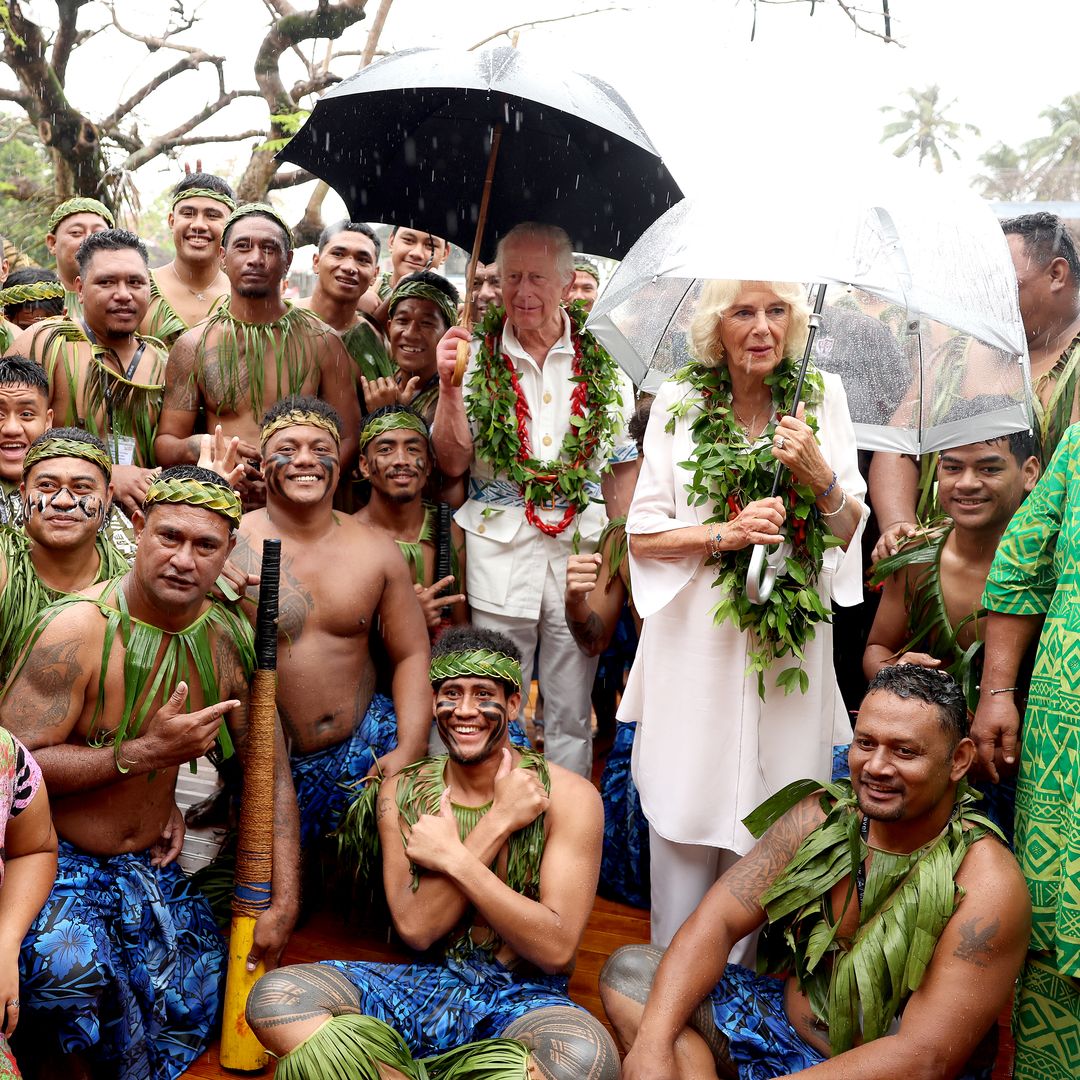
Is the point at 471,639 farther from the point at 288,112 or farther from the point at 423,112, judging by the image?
the point at 288,112

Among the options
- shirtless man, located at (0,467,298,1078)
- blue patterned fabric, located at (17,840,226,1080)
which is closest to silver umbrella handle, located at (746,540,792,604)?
shirtless man, located at (0,467,298,1078)

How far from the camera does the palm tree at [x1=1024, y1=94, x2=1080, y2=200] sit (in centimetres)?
2645

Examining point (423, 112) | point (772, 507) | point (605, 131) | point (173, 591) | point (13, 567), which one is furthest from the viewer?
point (423, 112)

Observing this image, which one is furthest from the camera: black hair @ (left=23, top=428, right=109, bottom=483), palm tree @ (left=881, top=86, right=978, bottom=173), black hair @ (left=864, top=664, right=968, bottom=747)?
palm tree @ (left=881, top=86, right=978, bottom=173)

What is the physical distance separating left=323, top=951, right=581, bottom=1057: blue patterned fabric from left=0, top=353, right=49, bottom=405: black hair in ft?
7.28

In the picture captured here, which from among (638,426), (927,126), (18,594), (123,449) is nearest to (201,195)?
(123,449)

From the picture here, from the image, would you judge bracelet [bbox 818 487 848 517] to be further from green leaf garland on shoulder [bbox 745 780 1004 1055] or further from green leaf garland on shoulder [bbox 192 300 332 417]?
green leaf garland on shoulder [bbox 192 300 332 417]

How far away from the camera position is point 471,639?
3602mm

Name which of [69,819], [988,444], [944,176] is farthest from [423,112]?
[69,819]

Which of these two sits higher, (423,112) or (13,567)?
(423,112)

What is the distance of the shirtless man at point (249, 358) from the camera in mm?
4660

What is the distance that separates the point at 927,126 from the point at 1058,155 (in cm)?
678

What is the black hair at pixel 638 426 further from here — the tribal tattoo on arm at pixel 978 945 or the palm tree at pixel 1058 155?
the palm tree at pixel 1058 155

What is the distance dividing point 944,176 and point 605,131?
1.19 metres
